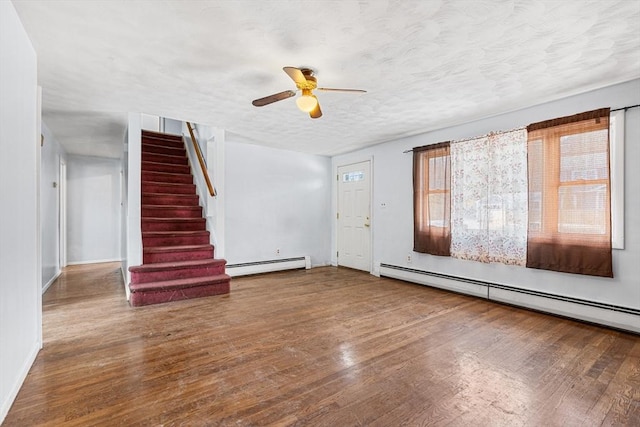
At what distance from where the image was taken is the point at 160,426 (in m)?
1.60

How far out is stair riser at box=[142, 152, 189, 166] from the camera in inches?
220

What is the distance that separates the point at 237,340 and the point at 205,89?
254 cm

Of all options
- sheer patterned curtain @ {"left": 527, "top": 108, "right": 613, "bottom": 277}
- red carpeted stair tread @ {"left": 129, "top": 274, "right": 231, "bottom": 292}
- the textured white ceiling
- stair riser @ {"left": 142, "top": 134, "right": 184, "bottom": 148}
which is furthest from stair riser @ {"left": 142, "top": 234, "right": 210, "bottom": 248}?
sheer patterned curtain @ {"left": 527, "top": 108, "right": 613, "bottom": 277}

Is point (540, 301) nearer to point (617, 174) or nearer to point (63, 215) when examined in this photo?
point (617, 174)

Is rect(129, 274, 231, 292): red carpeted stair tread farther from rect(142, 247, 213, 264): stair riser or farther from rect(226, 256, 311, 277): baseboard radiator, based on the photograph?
rect(226, 256, 311, 277): baseboard radiator

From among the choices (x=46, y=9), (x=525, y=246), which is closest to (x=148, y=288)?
(x=46, y=9)

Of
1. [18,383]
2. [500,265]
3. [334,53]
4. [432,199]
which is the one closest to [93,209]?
[18,383]

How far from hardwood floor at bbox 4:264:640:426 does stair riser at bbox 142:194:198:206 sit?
1.81 m

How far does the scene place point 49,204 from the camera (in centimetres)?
475

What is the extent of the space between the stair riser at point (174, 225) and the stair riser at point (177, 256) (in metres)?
0.61

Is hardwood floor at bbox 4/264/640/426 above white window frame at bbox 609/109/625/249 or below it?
below

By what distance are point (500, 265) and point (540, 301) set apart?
569 millimetres

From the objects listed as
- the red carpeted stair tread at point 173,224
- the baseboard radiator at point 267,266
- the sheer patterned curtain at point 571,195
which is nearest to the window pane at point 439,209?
the sheer patterned curtain at point 571,195

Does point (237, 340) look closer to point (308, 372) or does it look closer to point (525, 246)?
point (308, 372)
